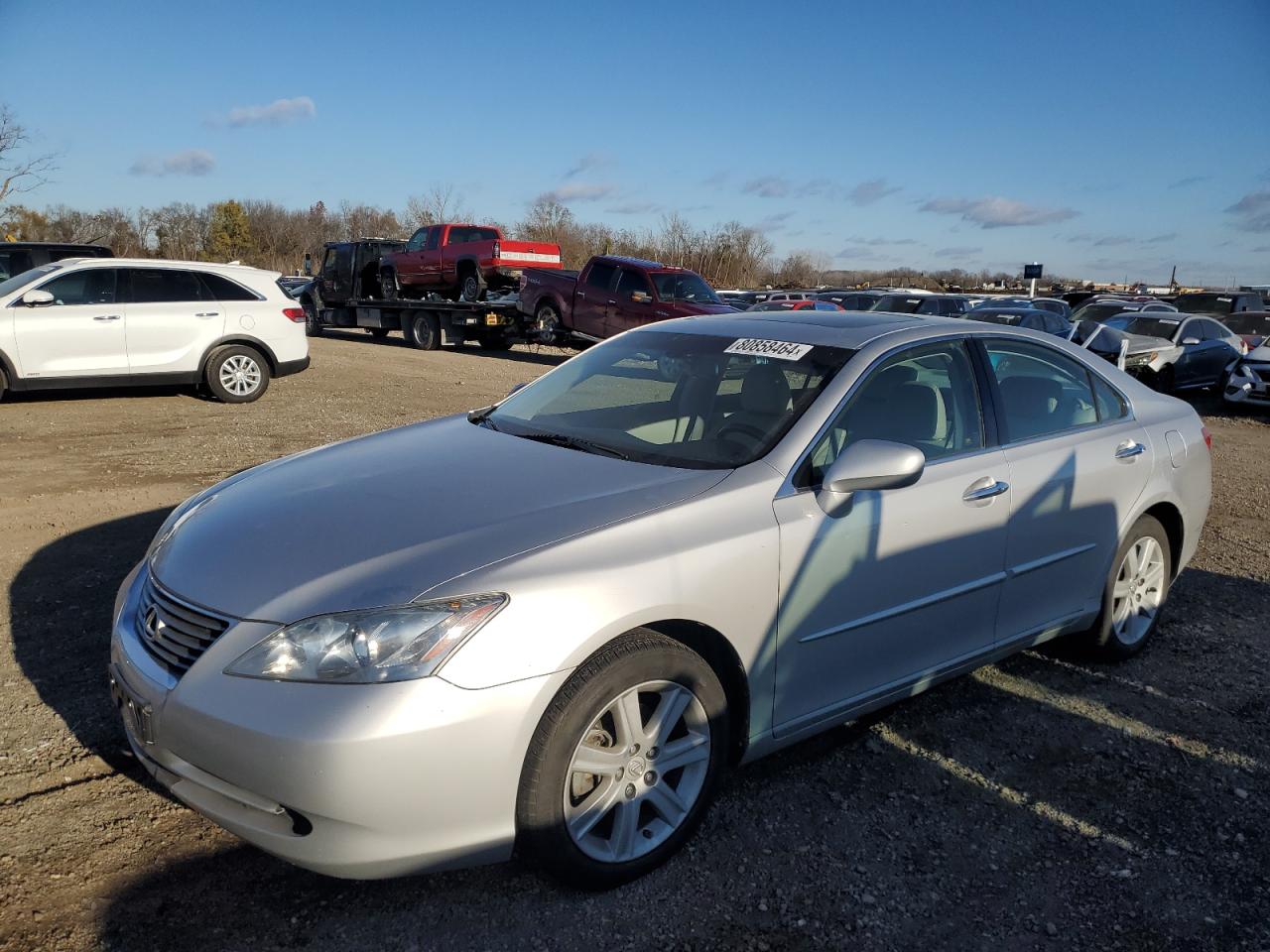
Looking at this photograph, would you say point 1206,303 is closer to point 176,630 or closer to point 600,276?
point 600,276

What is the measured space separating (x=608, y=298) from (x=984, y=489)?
1520 centimetres

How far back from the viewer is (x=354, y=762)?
2.21m

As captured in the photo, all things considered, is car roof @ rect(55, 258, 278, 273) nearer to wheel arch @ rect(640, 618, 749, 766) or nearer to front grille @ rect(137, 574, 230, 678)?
front grille @ rect(137, 574, 230, 678)

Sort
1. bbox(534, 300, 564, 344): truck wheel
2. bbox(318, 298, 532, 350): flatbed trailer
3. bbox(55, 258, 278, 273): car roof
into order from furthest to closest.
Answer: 1. bbox(318, 298, 532, 350): flatbed trailer
2. bbox(534, 300, 564, 344): truck wheel
3. bbox(55, 258, 278, 273): car roof

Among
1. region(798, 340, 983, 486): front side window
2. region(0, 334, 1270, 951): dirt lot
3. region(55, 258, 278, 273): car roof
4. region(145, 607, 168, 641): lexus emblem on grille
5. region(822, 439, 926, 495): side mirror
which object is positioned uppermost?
region(55, 258, 278, 273): car roof

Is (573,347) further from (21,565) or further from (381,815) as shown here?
(381,815)

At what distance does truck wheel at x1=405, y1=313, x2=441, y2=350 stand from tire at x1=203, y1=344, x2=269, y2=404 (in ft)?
33.4

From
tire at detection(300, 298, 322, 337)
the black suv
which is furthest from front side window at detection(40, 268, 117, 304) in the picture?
tire at detection(300, 298, 322, 337)

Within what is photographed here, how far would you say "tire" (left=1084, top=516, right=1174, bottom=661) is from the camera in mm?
4293

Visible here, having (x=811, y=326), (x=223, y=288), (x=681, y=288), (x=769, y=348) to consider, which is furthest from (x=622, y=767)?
(x=681, y=288)

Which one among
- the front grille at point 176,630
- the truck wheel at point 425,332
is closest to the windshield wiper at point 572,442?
the front grille at point 176,630

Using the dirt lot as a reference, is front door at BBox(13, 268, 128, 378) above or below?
above

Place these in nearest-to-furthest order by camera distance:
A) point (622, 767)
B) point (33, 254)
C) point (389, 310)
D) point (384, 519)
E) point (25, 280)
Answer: point (622, 767), point (384, 519), point (25, 280), point (33, 254), point (389, 310)

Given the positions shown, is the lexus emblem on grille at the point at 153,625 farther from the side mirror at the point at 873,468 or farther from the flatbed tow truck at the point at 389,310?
the flatbed tow truck at the point at 389,310
